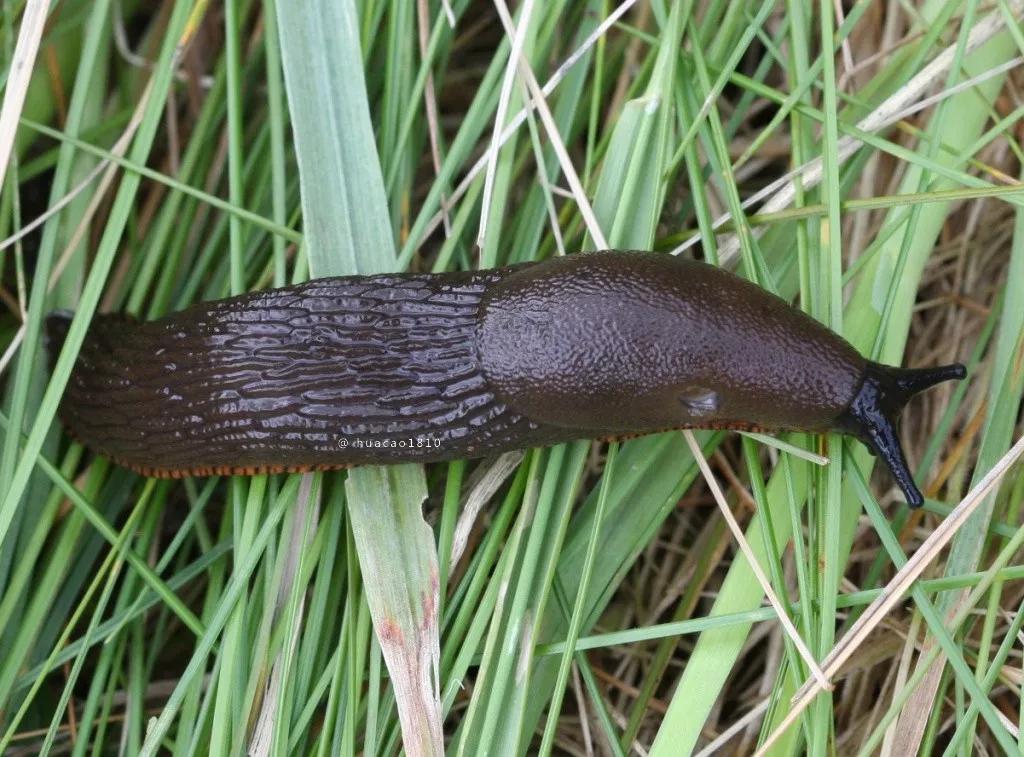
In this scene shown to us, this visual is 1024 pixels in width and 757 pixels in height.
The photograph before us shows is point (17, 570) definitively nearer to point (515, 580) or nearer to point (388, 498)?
point (388, 498)

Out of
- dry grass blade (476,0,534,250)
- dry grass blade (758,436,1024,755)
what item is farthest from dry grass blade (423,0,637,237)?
dry grass blade (758,436,1024,755)

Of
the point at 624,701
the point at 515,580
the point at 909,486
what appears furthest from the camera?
the point at 624,701

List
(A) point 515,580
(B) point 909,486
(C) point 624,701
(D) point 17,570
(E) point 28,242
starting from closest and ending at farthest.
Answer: (B) point 909,486 → (A) point 515,580 → (D) point 17,570 → (C) point 624,701 → (E) point 28,242

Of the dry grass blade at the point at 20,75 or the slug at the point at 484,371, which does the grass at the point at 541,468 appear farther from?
the slug at the point at 484,371

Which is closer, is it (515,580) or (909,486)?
(909,486)

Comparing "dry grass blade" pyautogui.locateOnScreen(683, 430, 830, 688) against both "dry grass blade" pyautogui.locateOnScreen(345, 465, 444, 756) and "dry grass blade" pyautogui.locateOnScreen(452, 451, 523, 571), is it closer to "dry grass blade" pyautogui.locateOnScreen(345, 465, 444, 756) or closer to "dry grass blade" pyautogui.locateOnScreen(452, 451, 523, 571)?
"dry grass blade" pyautogui.locateOnScreen(452, 451, 523, 571)

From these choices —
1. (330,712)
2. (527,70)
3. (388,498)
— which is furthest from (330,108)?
(330,712)

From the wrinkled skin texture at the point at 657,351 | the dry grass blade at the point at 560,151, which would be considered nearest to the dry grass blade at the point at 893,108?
the dry grass blade at the point at 560,151
